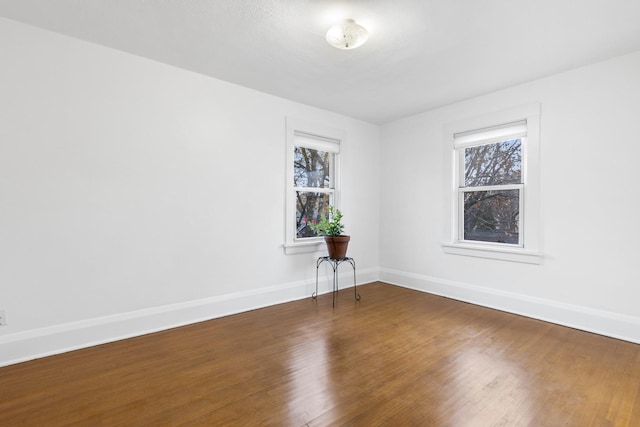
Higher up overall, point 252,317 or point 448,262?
point 448,262

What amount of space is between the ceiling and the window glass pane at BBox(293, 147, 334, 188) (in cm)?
93

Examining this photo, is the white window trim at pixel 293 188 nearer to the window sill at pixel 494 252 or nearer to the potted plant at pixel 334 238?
the potted plant at pixel 334 238

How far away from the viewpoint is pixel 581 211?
285cm

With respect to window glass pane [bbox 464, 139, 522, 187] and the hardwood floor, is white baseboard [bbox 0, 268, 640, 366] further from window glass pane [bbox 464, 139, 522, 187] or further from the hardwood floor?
window glass pane [bbox 464, 139, 522, 187]

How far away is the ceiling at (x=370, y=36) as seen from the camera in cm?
202

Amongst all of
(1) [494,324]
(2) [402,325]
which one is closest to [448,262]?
(1) [494,324]

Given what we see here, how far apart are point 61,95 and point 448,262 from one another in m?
4.30

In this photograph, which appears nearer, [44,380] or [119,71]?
[44,380]

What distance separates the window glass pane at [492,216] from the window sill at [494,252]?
17 centimetres

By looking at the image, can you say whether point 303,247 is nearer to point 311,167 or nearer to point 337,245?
point 337,245

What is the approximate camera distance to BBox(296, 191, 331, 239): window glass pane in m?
3.95

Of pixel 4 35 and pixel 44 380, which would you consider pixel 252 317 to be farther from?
pixel 4 35

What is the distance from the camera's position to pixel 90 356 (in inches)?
90.3

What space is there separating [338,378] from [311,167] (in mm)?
2703
